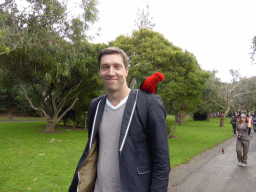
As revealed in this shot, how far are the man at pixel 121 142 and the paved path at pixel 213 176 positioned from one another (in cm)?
367

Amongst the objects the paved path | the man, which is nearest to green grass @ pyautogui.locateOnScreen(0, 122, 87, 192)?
the paved path

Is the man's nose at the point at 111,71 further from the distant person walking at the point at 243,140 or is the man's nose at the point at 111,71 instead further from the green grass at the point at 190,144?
the distant person walking at the point at 243,140

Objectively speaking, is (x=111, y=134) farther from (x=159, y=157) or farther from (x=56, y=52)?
(x=56, y=52)

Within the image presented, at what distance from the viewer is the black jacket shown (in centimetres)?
136

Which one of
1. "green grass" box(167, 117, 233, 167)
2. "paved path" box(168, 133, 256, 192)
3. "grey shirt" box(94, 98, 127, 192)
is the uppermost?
"grey shirt" box(94, 98, 127, 192)

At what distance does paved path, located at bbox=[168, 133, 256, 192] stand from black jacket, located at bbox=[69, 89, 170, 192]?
12.2ft

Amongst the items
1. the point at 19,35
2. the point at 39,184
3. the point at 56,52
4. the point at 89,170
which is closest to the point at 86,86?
the point at 56,52

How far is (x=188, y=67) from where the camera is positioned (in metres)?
11.9

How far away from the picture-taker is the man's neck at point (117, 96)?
1.57m

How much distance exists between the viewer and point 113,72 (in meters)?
1.51

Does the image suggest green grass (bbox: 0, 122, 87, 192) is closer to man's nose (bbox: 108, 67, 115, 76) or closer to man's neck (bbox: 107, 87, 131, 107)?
Result: man's neck (bbox: 107, 87, 131, 107)

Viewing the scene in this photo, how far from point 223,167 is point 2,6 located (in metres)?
11.7

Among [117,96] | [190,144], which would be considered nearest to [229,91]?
[190,144]

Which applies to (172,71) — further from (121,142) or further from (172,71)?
(121,142)
